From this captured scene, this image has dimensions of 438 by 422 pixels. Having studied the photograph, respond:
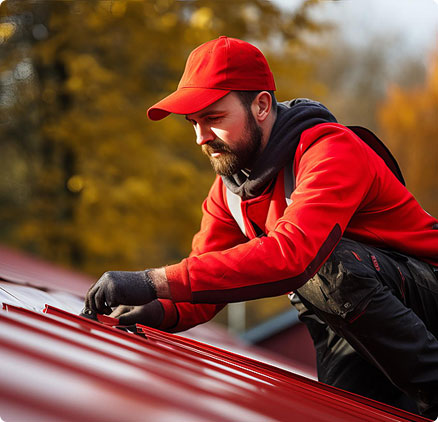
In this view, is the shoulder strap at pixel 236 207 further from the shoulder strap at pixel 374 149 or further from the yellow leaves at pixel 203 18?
the yellow leaves at pixel 203 18

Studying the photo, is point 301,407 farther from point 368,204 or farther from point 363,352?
point 368,204

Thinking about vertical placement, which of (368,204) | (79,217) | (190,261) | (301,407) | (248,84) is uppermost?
(79,217)

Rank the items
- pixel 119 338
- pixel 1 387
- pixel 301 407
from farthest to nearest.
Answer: pixel 119 338 → pixel 301 407 → pixel 1 387

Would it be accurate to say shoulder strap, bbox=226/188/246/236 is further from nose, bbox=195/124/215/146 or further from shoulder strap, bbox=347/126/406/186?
shoulder strap, bbox=347/126/406/186

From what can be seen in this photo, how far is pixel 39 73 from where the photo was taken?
7.54m

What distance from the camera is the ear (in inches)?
81.2

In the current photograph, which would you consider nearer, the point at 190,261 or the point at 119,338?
the point at 119,338

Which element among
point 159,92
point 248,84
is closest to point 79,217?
point 159,92

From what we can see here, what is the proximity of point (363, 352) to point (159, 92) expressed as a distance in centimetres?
544

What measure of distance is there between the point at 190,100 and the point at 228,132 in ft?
0.55

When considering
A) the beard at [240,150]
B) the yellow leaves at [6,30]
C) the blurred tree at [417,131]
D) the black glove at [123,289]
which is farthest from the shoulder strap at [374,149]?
the blurred tree at [417,131]

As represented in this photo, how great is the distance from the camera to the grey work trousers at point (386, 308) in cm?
187

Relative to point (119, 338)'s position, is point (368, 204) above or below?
above

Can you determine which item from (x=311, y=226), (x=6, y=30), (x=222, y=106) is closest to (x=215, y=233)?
(x=222, y=106)
